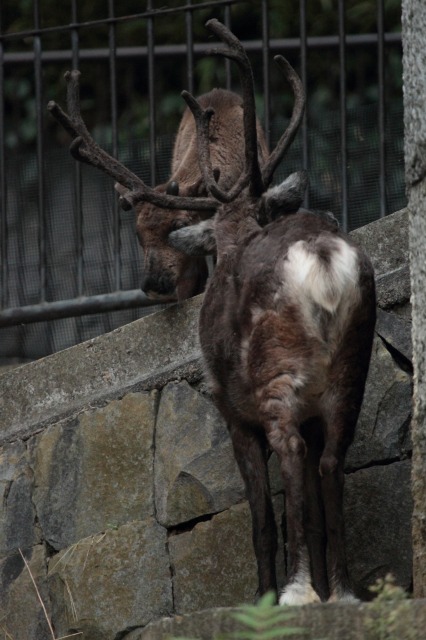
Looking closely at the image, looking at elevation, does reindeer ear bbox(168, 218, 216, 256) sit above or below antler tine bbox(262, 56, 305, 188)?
below

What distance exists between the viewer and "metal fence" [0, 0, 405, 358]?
7.79 metres

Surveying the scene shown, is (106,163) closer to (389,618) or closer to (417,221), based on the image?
(417,221)

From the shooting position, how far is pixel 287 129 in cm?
671

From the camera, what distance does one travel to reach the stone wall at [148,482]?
6.28 meters

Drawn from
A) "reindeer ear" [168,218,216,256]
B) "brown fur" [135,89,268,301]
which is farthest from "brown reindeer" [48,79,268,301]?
"reindeer ear" [168,218,216,256]

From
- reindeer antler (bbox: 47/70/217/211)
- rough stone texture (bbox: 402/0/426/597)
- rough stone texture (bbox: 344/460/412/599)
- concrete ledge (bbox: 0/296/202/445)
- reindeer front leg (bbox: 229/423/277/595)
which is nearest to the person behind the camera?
rough stone texture (bbox: 402/0/426/597)

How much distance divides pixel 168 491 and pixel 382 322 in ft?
4.04

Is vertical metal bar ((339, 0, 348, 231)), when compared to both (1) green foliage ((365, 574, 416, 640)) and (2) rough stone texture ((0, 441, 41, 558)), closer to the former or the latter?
(2) rough stone texture ((0, 441, 41, 558))

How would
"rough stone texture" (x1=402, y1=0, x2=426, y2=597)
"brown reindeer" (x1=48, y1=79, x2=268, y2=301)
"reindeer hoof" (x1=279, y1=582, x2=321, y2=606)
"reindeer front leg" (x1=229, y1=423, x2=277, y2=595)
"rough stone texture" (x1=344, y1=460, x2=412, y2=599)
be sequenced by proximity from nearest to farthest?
1. "rough stone texture" (x1=402, y1=0, x2=426, y2=597)
2. "reindeer hoof" (x1=279, y1=582, x2=321, y2=606)
3. "reindeer front leg" (x1=229, y1=423, x2=277, y2=595)
4. "rough stone texture" (x1=344, y1=460, x2=412, y2=599)
5. "brown reindeer" (x1=48, y1=79, x2=268, y2=301)

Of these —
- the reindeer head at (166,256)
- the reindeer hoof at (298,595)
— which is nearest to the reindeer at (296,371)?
the reindeer hoof at (298,595)

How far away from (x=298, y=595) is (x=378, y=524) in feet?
3.11

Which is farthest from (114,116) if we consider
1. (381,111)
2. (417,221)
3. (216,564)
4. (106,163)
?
(417,221)

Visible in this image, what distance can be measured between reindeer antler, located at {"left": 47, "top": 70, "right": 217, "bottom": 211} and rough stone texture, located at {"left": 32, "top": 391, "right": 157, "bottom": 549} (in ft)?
3.22

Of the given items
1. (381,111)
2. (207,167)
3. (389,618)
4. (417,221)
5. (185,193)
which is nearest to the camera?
(389,618)
